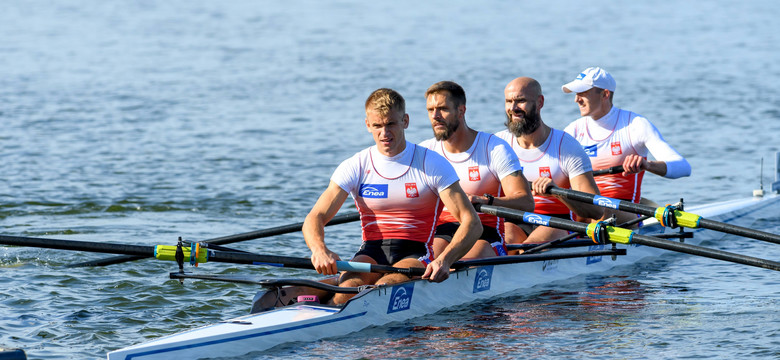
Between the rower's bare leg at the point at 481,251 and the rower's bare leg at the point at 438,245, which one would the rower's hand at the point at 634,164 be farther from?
the rower's bare leg at the point at 438,245

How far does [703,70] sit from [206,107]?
13547 mm

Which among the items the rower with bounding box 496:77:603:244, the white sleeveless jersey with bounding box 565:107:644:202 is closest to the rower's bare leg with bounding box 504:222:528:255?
the rower with bounding box 496:77:603:244

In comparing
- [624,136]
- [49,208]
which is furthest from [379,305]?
[49,208]

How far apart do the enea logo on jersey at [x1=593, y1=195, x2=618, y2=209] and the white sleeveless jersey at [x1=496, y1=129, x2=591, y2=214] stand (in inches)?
→ 17.7

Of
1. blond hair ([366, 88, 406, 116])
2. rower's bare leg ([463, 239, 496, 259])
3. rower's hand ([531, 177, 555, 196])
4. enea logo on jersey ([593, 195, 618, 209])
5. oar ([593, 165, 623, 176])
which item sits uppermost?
blond hair ([366, 88, 406, 116])

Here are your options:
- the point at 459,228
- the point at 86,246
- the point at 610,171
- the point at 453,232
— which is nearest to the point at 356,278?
the point at 459,228

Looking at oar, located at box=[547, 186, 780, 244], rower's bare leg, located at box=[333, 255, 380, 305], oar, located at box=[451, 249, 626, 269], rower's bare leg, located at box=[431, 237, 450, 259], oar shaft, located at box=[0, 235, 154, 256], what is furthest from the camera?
oar, located at box=[547, 186, 780, 244]

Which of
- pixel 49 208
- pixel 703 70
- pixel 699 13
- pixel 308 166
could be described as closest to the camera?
pixel 49 208

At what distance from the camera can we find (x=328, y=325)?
22.5 ft

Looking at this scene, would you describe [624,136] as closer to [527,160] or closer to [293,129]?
[527,160]

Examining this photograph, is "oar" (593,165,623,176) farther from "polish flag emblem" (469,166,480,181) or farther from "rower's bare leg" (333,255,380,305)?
"rower's bare leg" (333,255,380,305)

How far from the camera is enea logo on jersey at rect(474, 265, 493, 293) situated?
8256 mm

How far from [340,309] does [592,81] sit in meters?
4.17

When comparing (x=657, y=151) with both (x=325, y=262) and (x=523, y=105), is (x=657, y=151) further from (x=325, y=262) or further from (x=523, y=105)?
(x=325, y=262)
